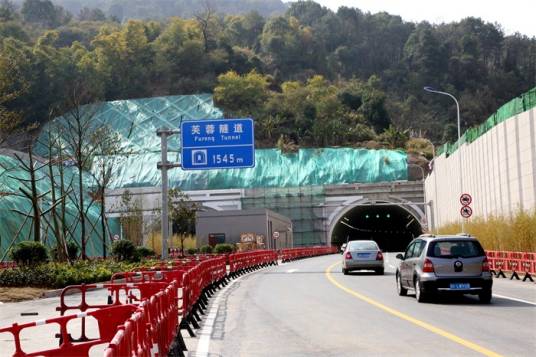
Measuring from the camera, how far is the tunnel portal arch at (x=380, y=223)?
93188 millimetres

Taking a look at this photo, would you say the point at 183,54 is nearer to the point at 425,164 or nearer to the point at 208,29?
the point at 208,29

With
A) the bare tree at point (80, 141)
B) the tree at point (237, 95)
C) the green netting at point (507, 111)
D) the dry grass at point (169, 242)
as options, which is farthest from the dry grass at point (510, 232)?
the tree at point (237, 95)

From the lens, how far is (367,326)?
13.6 metres

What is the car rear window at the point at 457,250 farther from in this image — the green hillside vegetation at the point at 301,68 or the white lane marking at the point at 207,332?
the green hillside vegetation at the point at 301,68

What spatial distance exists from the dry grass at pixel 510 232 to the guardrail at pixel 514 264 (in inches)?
58.1

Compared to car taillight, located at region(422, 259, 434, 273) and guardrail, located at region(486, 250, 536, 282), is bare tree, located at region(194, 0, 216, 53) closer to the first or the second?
guardrail, located at region(486, 250, 536, 282)

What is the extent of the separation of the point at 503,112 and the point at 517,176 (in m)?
4.78

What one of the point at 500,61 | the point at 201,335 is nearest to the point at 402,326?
the point at 201,335

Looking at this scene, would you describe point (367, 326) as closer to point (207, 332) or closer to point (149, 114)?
point (207, 332)

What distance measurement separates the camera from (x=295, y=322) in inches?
572

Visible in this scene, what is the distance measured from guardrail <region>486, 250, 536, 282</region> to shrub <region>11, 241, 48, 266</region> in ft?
57.4

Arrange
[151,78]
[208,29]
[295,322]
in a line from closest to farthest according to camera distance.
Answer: [295,322]
[151,78]
[208,29]

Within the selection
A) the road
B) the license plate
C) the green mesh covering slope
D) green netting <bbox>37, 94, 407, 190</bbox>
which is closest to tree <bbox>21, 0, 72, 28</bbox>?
the green mesh covering slope

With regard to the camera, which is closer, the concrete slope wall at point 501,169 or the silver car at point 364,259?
the silver car at point 364,259
